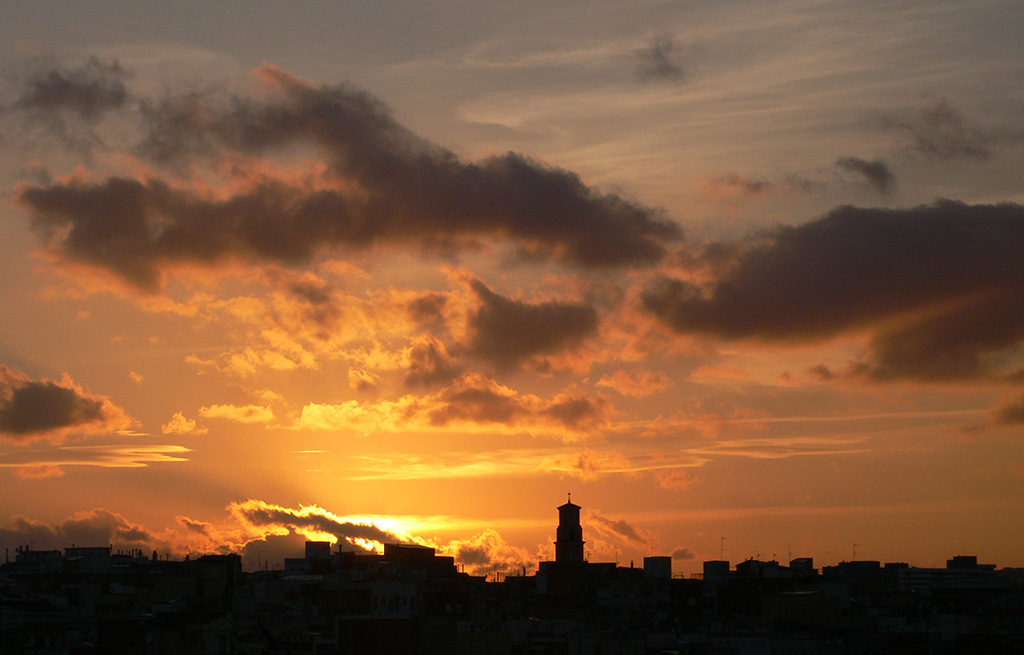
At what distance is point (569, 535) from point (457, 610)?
1674 inches

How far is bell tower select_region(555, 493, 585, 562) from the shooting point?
7362 inches

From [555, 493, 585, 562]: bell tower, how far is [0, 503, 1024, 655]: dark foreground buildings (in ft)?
0.58

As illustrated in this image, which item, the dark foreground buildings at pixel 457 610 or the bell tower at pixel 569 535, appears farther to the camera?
the bell tower at pixel 569 535

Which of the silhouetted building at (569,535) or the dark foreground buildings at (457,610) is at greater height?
the silhouetted building at (569,535)

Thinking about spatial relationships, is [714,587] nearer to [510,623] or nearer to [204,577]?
[510,623]

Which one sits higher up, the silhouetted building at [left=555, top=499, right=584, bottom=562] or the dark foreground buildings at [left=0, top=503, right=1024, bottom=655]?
the silhouetted building at [left=555, top=499, right=584, bottom=562]

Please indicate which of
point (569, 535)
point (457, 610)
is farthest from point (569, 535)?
point (457, 610)

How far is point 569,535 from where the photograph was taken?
A: 188 metres

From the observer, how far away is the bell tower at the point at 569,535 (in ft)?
614

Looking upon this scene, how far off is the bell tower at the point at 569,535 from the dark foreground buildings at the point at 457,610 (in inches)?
6.9

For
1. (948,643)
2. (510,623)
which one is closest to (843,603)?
(948,643)

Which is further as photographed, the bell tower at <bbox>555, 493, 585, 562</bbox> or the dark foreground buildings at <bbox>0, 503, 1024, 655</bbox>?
the bell tower at <bbox>555, 493, 585, 562</bbox>

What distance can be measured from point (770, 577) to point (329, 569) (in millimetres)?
55358

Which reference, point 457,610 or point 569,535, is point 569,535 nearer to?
point 569,535
